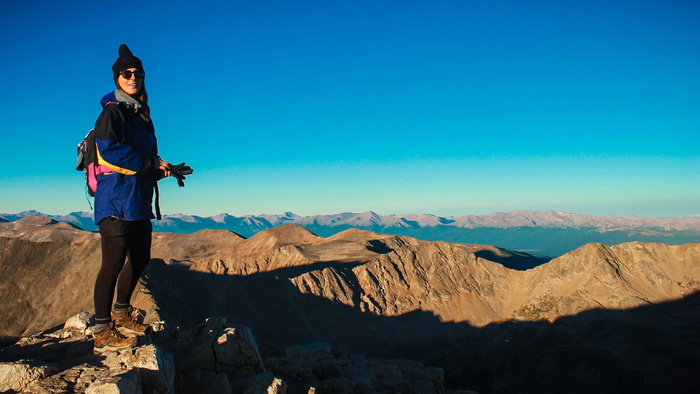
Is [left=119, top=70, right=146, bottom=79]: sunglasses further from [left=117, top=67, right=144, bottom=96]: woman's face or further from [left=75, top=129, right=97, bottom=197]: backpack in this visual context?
[left=75, top=129, right=97, bottom=197]: backpack

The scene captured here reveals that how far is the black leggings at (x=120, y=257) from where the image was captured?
4324 millimetres

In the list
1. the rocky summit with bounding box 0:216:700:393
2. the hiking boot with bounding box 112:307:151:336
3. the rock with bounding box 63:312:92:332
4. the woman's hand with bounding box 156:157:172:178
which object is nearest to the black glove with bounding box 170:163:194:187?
the woman's hand with bounding box 156:157:172:178

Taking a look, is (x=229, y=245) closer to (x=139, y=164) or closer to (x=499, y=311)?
(x=499, y=311)

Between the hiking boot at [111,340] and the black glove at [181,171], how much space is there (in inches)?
73.5

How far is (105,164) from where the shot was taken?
14.1ft

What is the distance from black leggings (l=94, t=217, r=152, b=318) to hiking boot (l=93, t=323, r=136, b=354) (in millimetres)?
230

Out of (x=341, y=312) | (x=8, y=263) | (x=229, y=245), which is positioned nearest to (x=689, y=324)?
(x=341, y=312)

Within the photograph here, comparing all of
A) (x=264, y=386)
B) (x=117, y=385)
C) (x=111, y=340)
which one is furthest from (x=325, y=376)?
(x=117, y=385)

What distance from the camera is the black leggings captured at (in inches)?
170

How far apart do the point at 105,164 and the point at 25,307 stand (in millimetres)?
44690

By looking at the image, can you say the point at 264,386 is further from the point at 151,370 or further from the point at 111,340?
the point at 111,340

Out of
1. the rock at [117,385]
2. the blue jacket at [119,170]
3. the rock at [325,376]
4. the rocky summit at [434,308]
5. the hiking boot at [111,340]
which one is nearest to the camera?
the rock at [117,385]

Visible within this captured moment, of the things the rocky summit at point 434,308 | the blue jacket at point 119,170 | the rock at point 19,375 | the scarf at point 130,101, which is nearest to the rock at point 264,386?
the rock at point 19,375

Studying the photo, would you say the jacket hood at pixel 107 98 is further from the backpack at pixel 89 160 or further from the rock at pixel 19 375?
the rock at pixel 19 375
